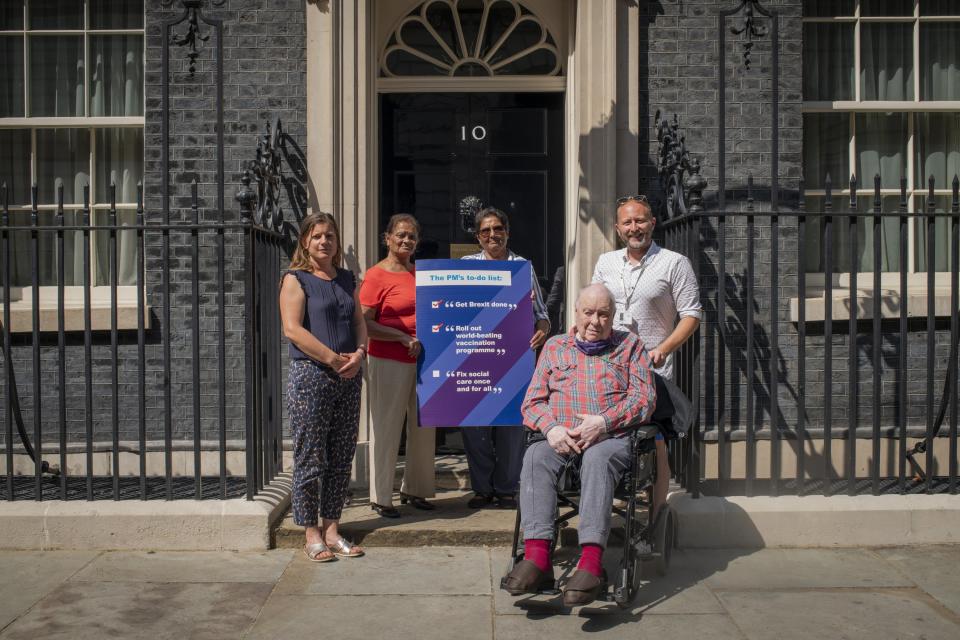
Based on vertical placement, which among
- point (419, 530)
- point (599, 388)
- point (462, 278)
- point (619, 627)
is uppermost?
point (462, 278)

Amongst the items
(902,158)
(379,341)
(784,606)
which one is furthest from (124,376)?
(902,158)

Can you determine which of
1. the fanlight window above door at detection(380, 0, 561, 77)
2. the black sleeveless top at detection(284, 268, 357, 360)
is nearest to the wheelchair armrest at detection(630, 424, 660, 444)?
the black sleeveless top at detection(284, 268, 357, 360)

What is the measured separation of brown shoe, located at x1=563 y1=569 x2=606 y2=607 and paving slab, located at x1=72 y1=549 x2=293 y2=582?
1.50 metres

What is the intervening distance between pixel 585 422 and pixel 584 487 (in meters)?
Answer: 0.30

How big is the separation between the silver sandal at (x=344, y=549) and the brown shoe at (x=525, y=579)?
3.55ft

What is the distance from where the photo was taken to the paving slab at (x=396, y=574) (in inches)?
187

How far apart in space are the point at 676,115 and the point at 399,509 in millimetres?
2973

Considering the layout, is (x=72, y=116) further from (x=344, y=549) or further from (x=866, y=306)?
(x=866, y=306)

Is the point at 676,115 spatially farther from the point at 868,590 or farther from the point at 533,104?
the point at 868,590

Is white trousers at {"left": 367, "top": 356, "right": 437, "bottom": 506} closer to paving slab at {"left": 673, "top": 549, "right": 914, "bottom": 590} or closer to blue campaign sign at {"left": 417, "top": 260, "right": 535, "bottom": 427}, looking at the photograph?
blue campaign sign at {"left": 417, "top": 260, "right": 535, "bottom": 427}

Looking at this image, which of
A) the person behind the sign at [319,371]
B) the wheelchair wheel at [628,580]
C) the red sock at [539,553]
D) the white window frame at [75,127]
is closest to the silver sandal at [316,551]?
the person behind the sign at [319,371]

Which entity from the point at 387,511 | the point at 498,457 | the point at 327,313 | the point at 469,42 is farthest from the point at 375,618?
the point at 469,42

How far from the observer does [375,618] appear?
14.3 feet

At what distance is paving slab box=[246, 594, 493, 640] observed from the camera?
417 centimetres
